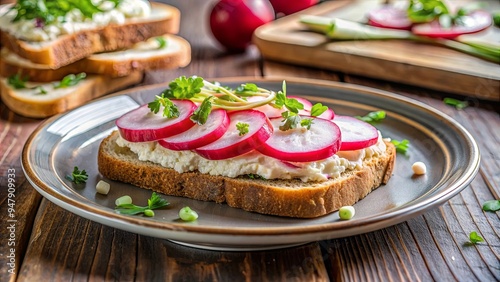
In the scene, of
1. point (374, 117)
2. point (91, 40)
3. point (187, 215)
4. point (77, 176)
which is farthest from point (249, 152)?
point (91, 40)

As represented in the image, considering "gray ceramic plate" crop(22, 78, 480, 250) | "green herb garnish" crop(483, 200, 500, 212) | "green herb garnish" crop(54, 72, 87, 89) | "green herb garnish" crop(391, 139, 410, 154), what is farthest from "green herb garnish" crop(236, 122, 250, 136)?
"green herb garnish" crop(54, 72, 87, 89)

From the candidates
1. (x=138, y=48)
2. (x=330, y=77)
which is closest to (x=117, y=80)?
(x=138, y=48)

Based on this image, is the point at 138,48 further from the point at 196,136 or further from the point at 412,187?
the point at 412,187

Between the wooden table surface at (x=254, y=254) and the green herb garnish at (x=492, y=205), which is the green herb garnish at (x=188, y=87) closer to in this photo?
the wooden table surface at (x=254, y=254)

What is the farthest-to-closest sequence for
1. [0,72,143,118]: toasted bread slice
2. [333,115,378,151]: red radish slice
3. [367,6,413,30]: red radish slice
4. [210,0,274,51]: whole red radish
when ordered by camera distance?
[210,0,274,51]: whole red radish < [367,6,413,30]: red radish slice < [0,72,143,118]: toasted bread slice < [333,115,378,151]: red radish slice

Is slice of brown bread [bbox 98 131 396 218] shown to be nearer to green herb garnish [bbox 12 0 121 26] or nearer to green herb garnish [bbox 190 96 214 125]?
green herb garnish [bbox 190 96 214 125]
